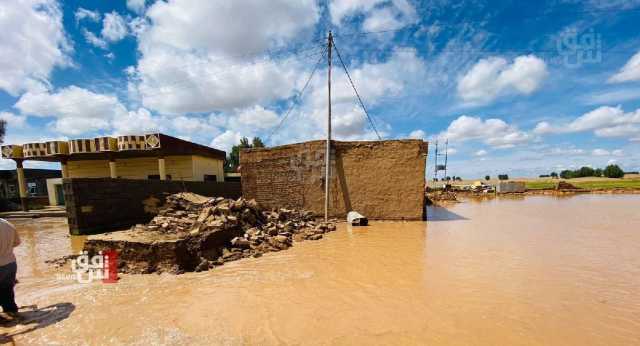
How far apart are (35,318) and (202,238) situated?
2807 millimetres

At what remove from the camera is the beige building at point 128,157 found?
15.5 m

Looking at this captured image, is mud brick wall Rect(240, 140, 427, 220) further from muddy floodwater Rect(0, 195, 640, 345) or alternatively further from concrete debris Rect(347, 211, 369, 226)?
muddy floodwater Rect(0, 195, 640, 345)

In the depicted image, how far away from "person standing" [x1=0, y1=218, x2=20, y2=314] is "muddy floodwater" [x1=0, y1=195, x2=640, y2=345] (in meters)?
0.41

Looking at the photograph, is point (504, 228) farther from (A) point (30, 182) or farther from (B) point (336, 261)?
(A) point (30, 182)

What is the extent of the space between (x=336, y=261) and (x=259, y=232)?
8.98ft

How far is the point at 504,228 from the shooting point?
978 centimetres

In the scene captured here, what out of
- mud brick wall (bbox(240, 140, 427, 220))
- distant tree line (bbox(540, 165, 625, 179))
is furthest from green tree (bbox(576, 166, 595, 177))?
mud brick wall (bbox(240, 140, 427, 220))

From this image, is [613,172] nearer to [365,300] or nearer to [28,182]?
[365,300]

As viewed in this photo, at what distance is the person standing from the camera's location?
3.43 m

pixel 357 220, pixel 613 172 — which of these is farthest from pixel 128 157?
pixel 613 172

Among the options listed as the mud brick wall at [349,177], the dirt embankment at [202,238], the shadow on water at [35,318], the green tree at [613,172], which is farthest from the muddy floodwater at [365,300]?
the green tree at [613,172]

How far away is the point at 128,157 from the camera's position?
18.8m

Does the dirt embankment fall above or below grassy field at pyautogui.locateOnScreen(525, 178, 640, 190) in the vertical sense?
above

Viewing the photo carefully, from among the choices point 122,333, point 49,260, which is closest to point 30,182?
point 49,260
